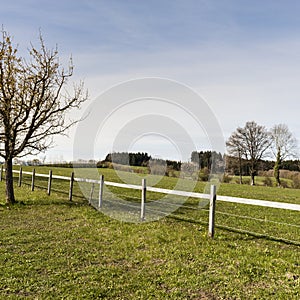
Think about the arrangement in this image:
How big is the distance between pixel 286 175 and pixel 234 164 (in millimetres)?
8466

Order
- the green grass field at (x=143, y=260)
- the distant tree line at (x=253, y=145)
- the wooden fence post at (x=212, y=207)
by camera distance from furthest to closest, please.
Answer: the distant tree line at (x=253, y=145) → the wooden fence post at (x=212, y=207) → the green grass field at (x=143, y=260)

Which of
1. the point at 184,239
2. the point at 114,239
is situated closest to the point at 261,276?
the point at 184,239

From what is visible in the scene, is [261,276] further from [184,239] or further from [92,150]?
[92,150]

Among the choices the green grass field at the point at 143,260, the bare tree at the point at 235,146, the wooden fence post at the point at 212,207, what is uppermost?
the bare tree at the point at 235,146

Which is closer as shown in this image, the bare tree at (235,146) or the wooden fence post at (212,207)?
the wooden fence post at (212,207)

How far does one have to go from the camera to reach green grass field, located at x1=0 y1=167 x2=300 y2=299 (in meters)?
5.80

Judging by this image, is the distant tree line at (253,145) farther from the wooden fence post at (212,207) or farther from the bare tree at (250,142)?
the wooden fence post at (212,207)

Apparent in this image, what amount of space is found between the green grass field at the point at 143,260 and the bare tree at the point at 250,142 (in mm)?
45799

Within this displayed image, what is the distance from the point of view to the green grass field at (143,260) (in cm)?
580

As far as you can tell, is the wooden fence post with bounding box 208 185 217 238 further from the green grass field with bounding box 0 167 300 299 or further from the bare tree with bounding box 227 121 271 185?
the bare tree with bounding box 227 121 271 185

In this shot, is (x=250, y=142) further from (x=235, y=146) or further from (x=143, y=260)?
(x=143, y=260)

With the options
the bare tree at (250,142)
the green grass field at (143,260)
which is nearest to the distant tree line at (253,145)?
the bare tree at (250,142)

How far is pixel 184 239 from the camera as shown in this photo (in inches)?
358

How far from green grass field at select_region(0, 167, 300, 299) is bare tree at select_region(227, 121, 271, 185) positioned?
45799 mm
